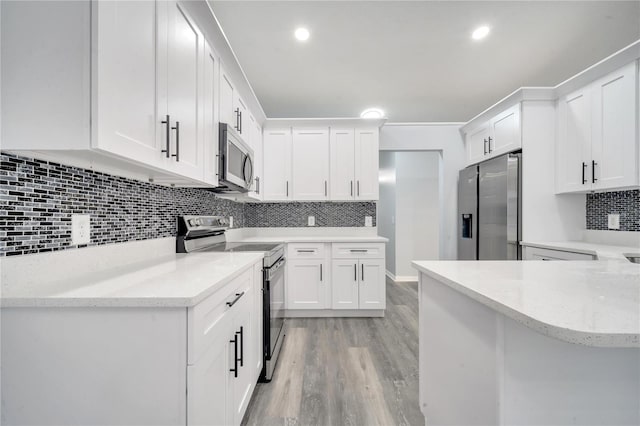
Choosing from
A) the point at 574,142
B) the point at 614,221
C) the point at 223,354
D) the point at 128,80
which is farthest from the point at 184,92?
the point at 614,221

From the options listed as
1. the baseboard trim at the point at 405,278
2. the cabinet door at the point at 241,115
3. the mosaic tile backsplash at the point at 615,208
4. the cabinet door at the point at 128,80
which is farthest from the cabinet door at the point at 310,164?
the mosaic tile backsplash at the point at 615,208

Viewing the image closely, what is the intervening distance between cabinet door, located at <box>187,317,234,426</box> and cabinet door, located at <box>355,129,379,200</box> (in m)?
2.41

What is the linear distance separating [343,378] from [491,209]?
2401mm

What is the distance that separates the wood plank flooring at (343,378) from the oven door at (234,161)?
1411mm

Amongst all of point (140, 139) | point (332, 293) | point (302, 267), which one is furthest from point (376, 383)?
point (140, 139)

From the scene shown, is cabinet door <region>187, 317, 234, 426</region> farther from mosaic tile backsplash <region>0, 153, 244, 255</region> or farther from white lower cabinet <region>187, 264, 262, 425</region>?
mosaic tile backsplash <region>0, 153, 244, 255</region>

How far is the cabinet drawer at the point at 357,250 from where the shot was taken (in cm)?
295

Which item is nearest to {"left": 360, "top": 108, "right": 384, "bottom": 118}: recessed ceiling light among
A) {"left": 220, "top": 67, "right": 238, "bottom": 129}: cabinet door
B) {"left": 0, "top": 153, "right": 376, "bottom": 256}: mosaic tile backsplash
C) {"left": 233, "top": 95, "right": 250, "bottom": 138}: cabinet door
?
{"left": 233, "top": 95, "right": 250, "bottom": 138}: cabinet door

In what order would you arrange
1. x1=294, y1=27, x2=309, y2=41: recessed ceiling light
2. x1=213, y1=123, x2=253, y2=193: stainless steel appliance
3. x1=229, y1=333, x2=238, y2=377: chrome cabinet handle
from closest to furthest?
x1=229, y1=333, x2=238, y2=377: chrome cabinet handle → x1=213, y1=123, x2=253, y2=193: stainless steel appliance → x1=294, y1=27, x2=309, y2=41: recessed ceiling light

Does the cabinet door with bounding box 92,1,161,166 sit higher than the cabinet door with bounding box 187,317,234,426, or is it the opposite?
the cabinet door with bounding box 92,1,161,166

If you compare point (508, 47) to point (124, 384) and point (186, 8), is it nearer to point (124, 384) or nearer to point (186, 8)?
point (186, 8)

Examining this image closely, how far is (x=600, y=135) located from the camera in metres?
2.23

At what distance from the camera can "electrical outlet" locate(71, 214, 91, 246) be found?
1.04m

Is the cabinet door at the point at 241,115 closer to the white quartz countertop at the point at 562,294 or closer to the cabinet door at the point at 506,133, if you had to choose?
the white quartz countertop at the point at 562,294
